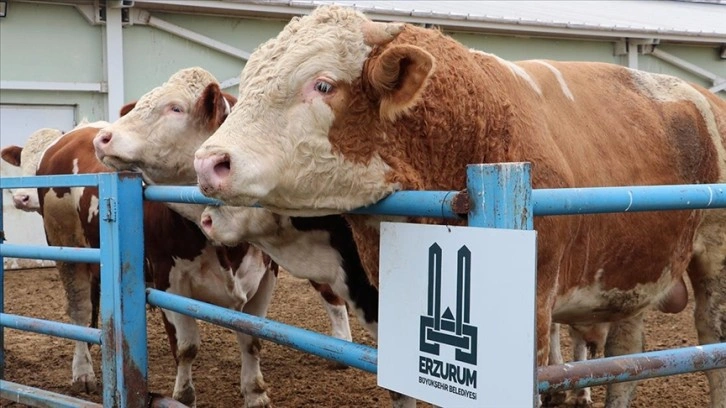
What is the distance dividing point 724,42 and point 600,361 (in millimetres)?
13998

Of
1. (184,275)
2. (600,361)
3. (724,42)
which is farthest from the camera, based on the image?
(724,42)

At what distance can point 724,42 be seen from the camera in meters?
14.3

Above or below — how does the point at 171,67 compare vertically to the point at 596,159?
above

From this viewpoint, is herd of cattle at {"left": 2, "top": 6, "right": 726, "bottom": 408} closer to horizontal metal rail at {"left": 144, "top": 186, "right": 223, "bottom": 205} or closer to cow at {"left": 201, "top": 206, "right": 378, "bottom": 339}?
cow at {"left": 201, "top": 206, "right": 378, "bottom": 339}

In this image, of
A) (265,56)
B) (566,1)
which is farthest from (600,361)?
(566,1)

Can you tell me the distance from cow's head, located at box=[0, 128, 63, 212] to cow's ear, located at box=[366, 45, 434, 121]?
5.12 m

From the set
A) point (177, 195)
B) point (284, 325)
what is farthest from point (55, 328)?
point (284, 325)

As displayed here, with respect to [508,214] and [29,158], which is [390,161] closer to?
[508,214]

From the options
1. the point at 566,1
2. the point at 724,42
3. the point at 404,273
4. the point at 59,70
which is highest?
the point at 566,1

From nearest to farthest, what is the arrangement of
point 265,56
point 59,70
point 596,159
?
point 265,56 < point 596,159 < point 59,70

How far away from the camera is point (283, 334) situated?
2441 millimetres

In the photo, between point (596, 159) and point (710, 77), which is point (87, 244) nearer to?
point (596, 159)

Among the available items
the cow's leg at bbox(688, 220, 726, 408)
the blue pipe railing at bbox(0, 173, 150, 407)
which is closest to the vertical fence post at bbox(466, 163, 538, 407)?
the blue pipe railing at bbox(0, 173, 150, 407)

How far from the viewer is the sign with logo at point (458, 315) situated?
1.58m
